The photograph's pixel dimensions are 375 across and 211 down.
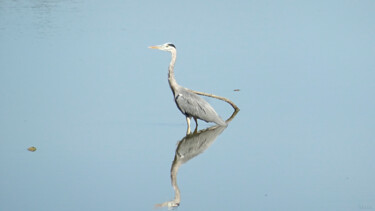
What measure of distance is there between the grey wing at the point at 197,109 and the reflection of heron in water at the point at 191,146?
19cm

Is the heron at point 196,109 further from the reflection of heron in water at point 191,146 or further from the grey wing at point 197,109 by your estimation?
the reflection of heron in water at point 191,146

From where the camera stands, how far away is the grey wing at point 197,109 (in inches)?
519

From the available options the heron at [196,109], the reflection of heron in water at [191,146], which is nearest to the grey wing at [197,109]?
the heron at [196,109]

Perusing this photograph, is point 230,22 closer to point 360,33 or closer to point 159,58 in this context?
point 360,33

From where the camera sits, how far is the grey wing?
13172 millimetres

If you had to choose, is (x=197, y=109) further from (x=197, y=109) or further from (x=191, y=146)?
(x=191, y=146)

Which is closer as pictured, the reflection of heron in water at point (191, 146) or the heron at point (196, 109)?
the reflection of heron in water at point (191, 146)

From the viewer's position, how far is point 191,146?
12.0 meters

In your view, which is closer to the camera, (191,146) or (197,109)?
(191,146)

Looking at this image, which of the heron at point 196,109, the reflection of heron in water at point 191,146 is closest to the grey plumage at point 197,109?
the heron at point 196,109

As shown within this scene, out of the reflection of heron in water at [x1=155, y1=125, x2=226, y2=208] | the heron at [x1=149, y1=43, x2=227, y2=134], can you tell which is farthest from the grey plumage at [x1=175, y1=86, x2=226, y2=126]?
the reflection of heron in water at [x1=155, y1=125, x2=226, y2=208]

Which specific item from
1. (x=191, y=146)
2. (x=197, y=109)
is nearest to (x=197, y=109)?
(x=197, y=109)

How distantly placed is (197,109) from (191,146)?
129cm

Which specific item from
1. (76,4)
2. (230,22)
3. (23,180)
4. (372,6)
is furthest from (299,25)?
(23,180)
